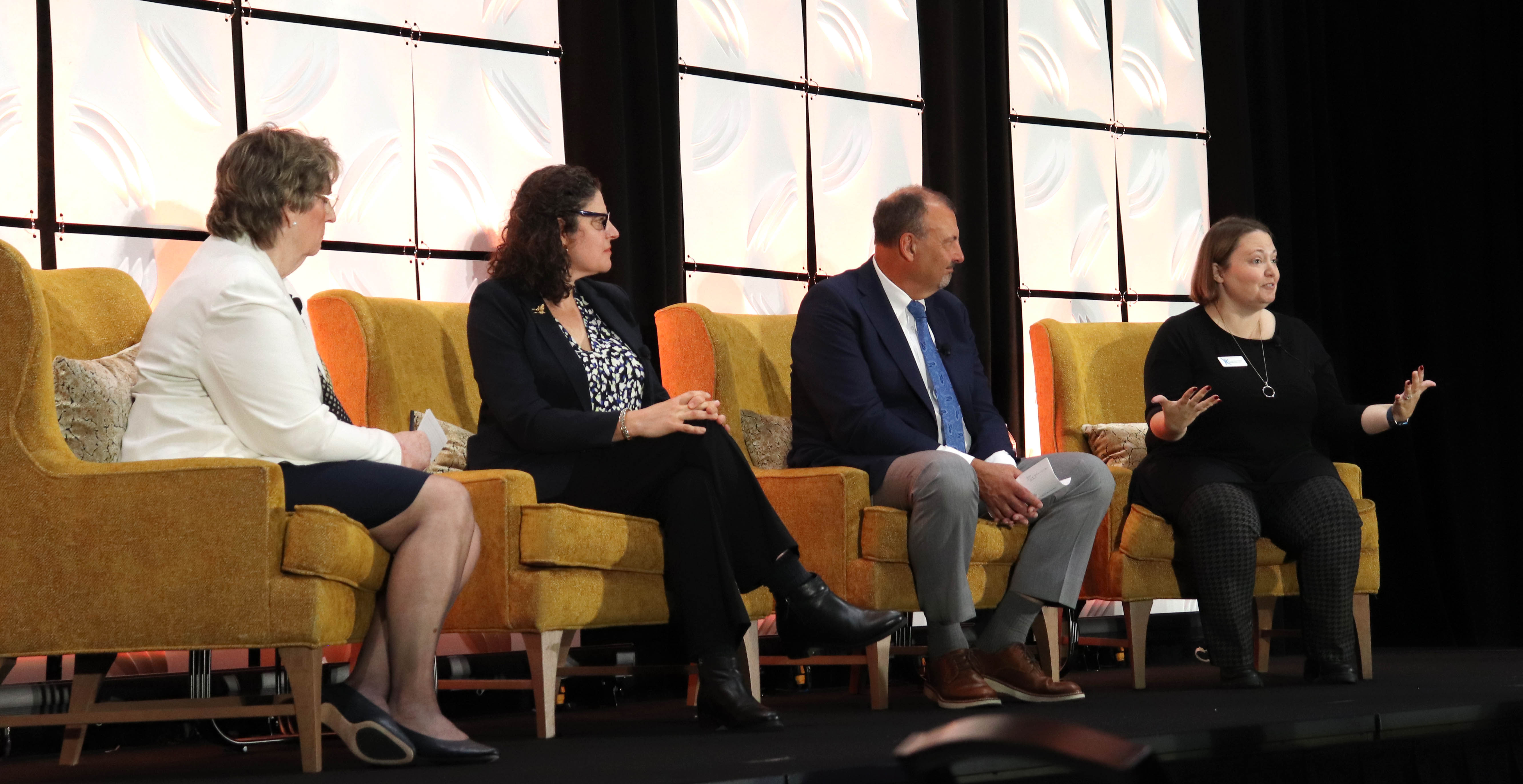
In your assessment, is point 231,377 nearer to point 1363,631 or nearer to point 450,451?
point 450,451

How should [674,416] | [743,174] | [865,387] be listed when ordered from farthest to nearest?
[743,174] < [865,387] < [674,416]

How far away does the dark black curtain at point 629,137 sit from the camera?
4.45 metres

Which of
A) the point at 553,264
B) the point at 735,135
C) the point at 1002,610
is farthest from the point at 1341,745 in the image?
the point at 735,135

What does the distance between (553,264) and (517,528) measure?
0.72m

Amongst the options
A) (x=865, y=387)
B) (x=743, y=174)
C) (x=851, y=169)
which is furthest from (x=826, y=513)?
(x=851, y=169)

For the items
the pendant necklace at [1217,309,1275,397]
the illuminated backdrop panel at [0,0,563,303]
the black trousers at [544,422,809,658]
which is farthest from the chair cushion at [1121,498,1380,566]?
the illuminated backdrop panel at [0,0,563,303]

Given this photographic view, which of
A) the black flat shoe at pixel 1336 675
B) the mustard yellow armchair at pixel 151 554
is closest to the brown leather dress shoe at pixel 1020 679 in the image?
the black flat shoe at pixel 1336 675

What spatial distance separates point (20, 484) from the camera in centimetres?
243

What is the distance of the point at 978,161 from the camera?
5.37 meters

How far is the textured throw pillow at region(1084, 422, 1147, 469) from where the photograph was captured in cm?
440

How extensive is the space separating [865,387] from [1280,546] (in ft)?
4.00

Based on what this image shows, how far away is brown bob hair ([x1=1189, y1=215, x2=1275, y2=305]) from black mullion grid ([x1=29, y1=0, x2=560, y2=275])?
2.04 m

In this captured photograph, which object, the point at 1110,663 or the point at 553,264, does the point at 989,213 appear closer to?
the point at 1110,663

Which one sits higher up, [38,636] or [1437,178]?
[1437,178]
